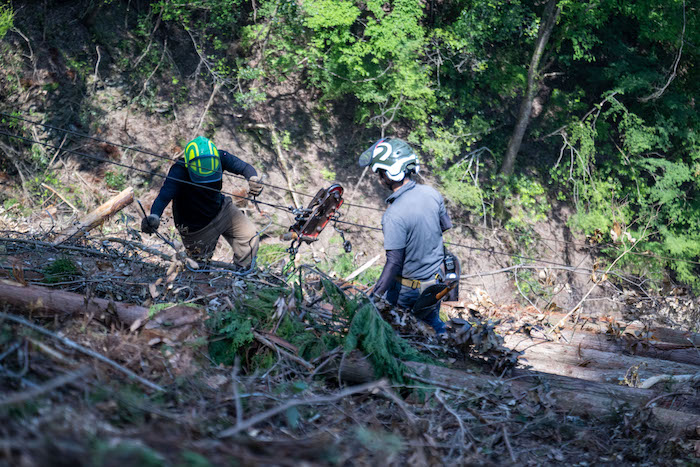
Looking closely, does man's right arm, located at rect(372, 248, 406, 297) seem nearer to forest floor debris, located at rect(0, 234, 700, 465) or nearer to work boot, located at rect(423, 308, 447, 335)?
forest floor debris, located at rect(0, 234, 700, 465)

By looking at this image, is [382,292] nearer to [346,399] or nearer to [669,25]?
[346,399]

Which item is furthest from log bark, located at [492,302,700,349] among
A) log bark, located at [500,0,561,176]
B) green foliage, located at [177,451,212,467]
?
log bark, located at [500,0,561,176]

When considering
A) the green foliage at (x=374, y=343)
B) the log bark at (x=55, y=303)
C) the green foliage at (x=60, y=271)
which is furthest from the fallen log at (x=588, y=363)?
the green foliage at (x=60, y=271)

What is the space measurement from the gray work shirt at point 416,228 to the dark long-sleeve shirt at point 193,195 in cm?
198

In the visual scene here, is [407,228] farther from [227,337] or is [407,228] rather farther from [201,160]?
[201,160]

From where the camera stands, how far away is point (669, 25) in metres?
10.8

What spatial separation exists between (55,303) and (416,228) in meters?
2.92

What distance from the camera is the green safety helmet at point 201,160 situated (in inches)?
219

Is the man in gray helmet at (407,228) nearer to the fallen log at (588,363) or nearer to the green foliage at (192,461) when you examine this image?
the fallen log at (588,363)

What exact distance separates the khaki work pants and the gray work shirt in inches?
85.7

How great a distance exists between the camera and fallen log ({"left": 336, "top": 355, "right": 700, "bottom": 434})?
136 inches

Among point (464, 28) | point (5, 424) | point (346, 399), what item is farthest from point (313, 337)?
point (464, 28)

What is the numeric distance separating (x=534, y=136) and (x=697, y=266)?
16.9 ft

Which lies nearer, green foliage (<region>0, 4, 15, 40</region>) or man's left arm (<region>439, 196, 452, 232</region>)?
man's left arm (<region>439, 196, 452, 232</region>)
